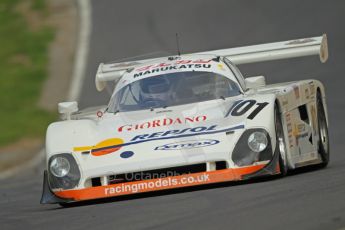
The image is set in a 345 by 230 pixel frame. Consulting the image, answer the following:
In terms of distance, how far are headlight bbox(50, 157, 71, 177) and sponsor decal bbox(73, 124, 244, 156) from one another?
135mm

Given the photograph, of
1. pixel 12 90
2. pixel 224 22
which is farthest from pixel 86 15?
pixel 12 90

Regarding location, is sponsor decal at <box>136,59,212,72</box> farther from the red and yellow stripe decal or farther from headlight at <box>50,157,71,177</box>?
the red and yellow stripe decal

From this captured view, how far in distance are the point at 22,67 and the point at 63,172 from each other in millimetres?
11914

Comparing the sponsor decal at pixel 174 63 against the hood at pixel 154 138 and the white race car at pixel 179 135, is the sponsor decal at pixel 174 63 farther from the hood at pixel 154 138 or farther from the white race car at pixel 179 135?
the hood at pixel 154 138

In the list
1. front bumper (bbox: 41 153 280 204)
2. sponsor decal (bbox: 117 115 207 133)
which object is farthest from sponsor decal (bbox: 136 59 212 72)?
front bumper (bbox: 41 153 280 204)

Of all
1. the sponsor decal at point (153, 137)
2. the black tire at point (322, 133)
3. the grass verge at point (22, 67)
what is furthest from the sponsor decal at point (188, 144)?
the grass verge at point (22, 67)

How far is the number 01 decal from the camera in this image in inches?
374

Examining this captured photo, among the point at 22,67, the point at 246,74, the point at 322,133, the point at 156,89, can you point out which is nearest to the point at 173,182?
the point at 156,89

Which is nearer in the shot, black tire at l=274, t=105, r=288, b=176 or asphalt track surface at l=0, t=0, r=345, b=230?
asphalt track surface at l=0, t=0, r=345, b=230

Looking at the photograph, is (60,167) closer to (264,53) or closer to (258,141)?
(258,141)

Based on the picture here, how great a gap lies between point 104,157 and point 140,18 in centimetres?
1505

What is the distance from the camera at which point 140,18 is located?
24219mm

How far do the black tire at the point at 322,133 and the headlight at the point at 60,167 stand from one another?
2.93 metres

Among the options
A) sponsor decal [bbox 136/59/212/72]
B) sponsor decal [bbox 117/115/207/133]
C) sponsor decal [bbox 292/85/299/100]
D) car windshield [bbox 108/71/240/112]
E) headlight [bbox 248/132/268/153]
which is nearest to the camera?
headlight [bbox 248/132/268/153]
